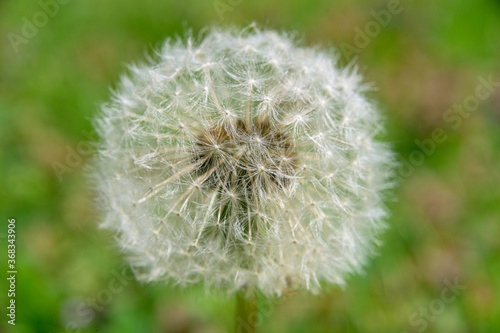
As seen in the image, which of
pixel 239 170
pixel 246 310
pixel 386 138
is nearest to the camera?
pixel 239 170

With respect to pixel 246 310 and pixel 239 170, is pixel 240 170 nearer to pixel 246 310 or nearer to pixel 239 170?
pixel 239 170

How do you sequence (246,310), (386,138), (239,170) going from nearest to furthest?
(239,170)
(246,310)
(386,138)

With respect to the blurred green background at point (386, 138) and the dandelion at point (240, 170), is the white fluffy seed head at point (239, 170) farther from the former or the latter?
the blurred green background at point (386, 138)

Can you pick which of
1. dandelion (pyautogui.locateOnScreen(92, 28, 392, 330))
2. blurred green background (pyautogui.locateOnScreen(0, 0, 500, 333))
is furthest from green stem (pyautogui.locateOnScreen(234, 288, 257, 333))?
blurred green background (pyautogui.locateOnScreen(0, 0, 500, 333))

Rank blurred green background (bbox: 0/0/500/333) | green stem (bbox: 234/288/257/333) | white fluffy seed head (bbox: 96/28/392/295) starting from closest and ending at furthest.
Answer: white fluffy seed head (bbox: 96/28/392/295) → green stem (bbox: 234/288/257/333) → blurred green background (bbox: 0/0/500/333)

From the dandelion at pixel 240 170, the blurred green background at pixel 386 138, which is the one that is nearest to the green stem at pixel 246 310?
the dandelion at pixel 240 170

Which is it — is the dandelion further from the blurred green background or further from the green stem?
the blurred green background

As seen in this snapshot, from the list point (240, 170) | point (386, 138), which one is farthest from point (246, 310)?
point (386, 138)
